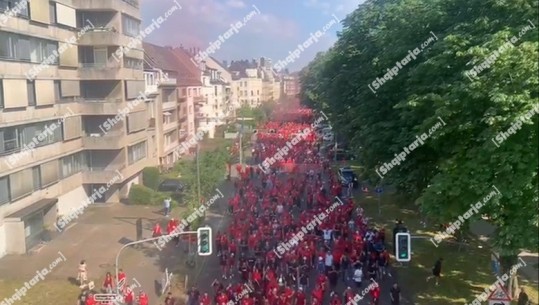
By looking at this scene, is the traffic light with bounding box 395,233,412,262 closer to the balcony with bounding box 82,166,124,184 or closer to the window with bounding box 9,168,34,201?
the window with bounding box 9,168,34,201

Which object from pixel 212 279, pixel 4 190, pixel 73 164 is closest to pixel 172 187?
pixel 73 164

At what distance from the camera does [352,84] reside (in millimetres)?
34375

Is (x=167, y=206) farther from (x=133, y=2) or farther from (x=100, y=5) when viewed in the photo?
(x=133, y=2)

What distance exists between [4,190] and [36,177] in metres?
3.71

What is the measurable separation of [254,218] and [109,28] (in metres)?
17.6

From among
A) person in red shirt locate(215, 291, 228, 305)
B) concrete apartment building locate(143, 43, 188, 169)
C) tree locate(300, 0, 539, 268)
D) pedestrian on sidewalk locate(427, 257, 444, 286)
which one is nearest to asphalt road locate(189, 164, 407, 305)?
pedestrian on sidewalk locate(427, 257, 444, 286)

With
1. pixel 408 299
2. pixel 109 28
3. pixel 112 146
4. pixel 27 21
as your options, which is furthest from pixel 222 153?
pixel 408 299

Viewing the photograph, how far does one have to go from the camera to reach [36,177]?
3188cm

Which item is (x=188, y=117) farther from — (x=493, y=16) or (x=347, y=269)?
(x=493, y=16)

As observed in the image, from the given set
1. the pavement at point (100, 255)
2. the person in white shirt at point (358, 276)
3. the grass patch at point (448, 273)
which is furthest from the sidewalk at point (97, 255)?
the grass patch at point (448, 273)

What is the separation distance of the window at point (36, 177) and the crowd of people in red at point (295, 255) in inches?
441

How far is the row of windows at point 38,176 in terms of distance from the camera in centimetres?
2855

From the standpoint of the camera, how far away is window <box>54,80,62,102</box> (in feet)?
115

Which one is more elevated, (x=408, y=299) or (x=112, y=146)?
(x=112, y=146)
